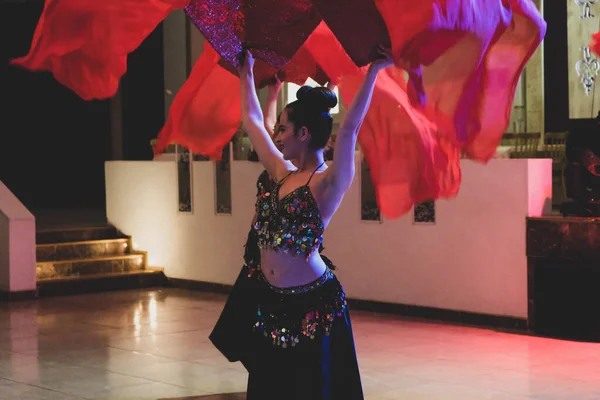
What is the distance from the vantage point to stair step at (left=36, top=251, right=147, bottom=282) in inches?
416

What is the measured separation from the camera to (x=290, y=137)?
3574 millimetres

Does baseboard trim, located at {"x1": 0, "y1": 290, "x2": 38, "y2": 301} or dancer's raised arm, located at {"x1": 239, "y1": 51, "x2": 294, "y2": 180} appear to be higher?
dancer's raised arm, located at {"x1": 239, "y1": 51, "x2": 294, "y2": 180}

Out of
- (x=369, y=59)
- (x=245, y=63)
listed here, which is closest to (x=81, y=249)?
(x=245, y=63)

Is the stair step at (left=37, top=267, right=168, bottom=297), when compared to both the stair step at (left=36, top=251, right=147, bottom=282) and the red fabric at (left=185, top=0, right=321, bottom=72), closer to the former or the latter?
the stair step at (left=36, top=251, right=147, bottom=282)

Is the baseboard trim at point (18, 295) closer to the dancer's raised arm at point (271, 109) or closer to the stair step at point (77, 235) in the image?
the stair step at point (77, 235)

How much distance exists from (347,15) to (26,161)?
12678 mm

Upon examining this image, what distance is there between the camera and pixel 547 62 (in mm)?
12062

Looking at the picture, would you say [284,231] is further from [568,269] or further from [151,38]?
[151,38]

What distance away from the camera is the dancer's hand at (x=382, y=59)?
3.46 metres

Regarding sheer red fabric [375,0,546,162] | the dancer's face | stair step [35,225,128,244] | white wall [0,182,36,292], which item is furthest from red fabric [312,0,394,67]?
stair step [35,225,128,244]

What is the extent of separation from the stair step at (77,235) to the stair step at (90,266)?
37 centimetres

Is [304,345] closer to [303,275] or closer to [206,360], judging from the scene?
[303,275]

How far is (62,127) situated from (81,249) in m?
5.14

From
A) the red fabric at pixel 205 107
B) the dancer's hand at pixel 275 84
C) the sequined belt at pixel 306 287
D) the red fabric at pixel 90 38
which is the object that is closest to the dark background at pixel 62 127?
the red fabric at pixel 205 107
